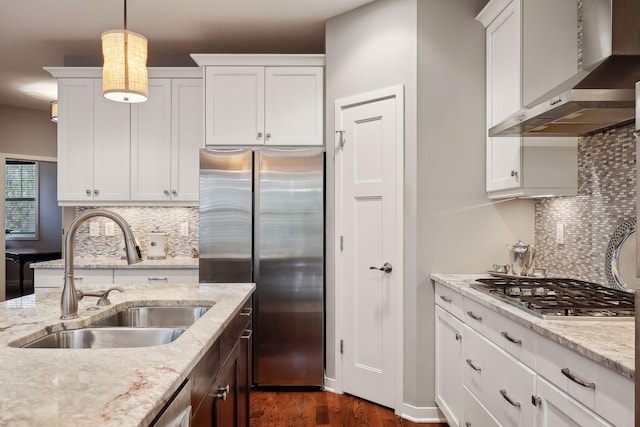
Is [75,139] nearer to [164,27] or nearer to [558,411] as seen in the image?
[164,27]

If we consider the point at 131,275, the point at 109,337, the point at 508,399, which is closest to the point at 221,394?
the point at 109,337

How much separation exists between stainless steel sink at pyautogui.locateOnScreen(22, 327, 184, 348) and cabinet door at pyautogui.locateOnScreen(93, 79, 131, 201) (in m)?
2.61

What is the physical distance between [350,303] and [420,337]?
59 centimetres

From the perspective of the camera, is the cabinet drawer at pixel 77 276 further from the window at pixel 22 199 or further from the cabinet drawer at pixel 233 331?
the window at pixel 22 199

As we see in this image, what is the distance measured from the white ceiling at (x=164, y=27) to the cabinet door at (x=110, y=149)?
54cm

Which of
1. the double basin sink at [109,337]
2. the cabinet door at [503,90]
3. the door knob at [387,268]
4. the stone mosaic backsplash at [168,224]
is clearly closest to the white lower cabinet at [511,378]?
the door knob at [387,268]

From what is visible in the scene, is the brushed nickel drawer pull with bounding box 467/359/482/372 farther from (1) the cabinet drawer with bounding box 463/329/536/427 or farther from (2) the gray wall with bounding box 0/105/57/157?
→ (2) the gray wall with bounding box 0/105/57/157

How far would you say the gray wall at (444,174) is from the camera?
114 inches

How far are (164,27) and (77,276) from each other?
87.9 inches

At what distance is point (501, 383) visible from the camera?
1.86m

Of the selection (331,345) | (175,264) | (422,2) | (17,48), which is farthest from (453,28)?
(17,48)

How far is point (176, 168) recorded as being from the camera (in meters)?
3.94

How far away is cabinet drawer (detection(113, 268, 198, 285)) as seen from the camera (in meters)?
3.68

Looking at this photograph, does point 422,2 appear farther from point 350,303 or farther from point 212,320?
point 212,320
